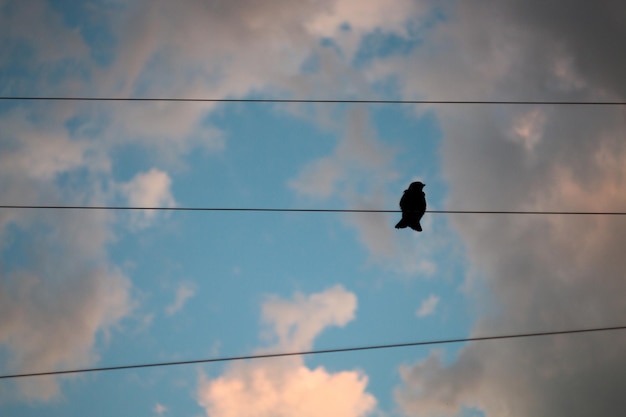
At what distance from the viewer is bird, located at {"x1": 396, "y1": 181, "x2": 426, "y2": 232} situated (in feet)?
34.1

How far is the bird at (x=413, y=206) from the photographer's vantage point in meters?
10.4

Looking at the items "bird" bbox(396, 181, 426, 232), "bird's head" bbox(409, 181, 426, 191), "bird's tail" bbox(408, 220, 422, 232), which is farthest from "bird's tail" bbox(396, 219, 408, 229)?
"bird's head" bbox(409, 181, 426, 191)

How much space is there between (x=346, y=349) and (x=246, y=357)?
4.95 ft

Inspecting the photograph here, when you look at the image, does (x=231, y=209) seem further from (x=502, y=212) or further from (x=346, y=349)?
(x=502, y=212)

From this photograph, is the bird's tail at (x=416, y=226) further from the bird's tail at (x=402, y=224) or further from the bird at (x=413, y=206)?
the bird's tail at (x=402, y=224)

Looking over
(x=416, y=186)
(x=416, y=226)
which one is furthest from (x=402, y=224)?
(x=416, y=186)

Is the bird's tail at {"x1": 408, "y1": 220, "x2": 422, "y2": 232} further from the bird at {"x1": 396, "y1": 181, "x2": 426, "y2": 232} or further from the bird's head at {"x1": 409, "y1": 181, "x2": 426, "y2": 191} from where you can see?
the bird's head at {"x1": 409, "y1": 181, "x2": 426, "y2": 191}

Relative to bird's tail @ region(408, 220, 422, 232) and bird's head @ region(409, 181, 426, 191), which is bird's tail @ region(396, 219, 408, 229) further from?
bird's head @ region(409, 181, 426, 191)

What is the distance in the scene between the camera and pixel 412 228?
34.4 feet

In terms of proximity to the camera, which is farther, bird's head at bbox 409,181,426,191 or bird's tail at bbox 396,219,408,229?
bird's head at bbox 409,181,426,191

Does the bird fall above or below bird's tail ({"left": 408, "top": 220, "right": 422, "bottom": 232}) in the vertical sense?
above

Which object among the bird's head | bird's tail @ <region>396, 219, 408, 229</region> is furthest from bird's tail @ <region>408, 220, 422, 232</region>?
the bird's head

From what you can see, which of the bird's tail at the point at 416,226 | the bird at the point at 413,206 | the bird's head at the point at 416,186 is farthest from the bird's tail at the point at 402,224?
the bird's head at the point at 416,186

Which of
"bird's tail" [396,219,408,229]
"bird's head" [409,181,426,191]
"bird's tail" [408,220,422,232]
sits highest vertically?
"bird's head" [409,181,426,191]
